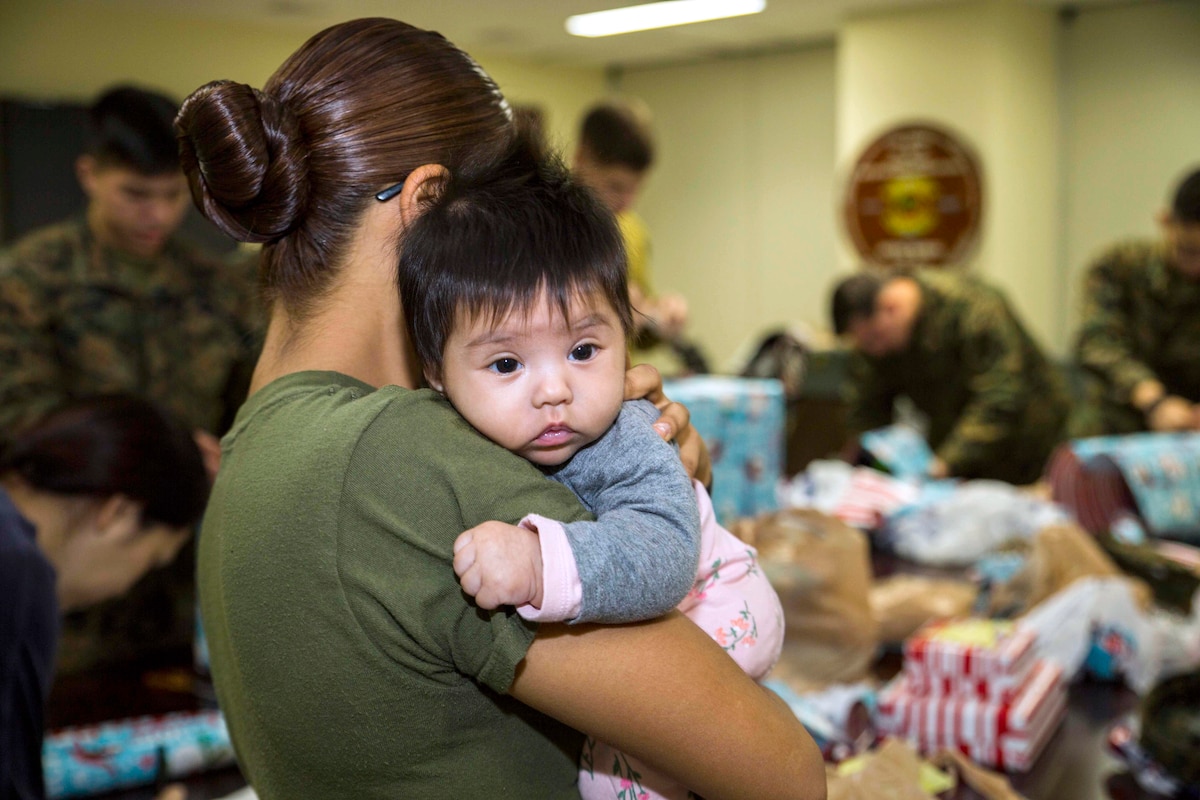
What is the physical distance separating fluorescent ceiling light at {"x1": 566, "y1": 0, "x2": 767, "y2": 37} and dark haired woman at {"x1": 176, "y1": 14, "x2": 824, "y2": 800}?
6.38 m

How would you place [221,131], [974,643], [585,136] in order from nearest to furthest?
[221,131]
[974,643]
[585,136]

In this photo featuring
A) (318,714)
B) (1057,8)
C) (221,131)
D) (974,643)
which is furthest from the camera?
(1057,8)

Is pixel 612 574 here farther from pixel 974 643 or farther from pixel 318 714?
pixel 974 643

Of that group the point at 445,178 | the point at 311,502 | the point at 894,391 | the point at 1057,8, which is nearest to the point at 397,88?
the point at 445,178

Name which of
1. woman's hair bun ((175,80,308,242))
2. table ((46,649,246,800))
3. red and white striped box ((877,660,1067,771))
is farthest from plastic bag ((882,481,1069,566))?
woman's hair bun ((175,80,308,242))

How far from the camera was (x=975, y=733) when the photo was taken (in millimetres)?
1707

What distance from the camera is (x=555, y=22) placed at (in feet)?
24.9

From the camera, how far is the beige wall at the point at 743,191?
8.96m

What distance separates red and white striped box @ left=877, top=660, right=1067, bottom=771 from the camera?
169cm

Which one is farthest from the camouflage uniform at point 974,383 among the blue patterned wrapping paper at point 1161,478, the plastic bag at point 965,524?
the plastic bag at point 965,524

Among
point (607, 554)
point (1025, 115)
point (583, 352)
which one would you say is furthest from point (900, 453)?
point (1025, 115)

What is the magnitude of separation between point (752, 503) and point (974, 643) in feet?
2.88

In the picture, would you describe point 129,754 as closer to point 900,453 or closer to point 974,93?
point 900,453

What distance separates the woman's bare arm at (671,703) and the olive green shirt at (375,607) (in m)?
0.04
